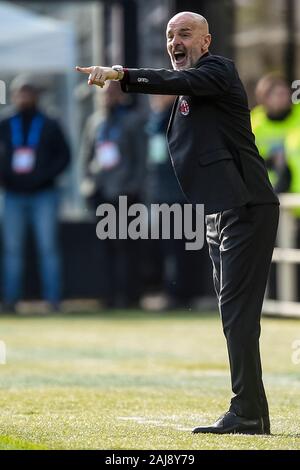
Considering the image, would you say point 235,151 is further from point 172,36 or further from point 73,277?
point 73,277

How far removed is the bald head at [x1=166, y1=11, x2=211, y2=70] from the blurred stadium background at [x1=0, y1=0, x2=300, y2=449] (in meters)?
1.85

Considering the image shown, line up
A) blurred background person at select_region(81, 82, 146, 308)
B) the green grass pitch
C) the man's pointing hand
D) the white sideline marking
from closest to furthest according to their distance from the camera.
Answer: the man's pointing hand < the green grass pitch < the white sideline marking < blurred background person at select_region(81, 82, 146, 308)

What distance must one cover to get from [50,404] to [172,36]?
250 cm

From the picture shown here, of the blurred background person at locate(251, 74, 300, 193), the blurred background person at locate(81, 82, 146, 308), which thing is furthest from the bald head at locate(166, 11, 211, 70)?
the blurred background person at locate(81, 82, 146, 308)

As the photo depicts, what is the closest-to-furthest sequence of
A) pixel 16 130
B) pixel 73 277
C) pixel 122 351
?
1. pixel 122 351
2. pixel 16 130
3. pixel 73 277

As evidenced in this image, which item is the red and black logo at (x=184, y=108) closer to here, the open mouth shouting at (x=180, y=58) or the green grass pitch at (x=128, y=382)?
the open mouth shouting at (x=180, y=58)

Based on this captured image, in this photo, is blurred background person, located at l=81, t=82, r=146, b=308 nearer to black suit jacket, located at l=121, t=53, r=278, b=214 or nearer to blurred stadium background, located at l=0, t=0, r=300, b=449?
blurred stadium background, located at l=0, t=0, r=300, b=449

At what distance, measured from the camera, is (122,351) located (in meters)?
11.8

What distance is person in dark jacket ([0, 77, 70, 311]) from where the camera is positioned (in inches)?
620

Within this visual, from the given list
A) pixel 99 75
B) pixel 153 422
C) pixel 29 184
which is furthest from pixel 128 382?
pixel 29 184

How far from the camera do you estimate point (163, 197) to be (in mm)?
16094
